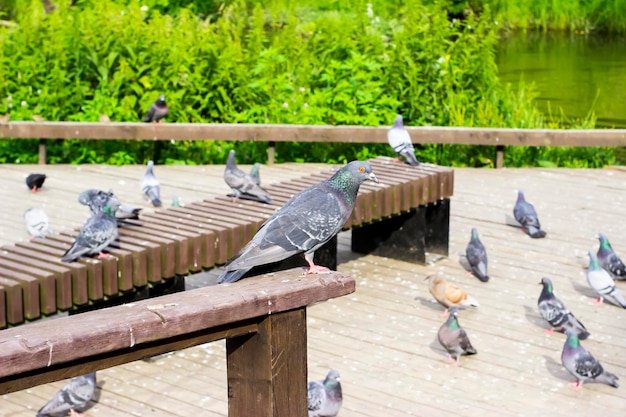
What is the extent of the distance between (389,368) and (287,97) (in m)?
6.03

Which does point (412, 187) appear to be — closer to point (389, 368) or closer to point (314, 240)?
point (389, 368)

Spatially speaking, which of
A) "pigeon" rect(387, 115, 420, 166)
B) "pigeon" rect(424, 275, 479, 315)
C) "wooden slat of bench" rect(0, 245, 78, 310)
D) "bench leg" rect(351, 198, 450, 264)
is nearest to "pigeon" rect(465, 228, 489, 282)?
"bench leg" rect(351, 198, 450, 264)

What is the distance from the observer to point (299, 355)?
2357 mm

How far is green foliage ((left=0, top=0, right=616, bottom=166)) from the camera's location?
11102 millimetres

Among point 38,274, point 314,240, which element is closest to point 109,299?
point 38,274

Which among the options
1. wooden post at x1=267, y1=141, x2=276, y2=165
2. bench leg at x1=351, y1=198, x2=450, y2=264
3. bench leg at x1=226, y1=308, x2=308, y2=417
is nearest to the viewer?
bench leg at x1=226, y1=308, x2=308, y2=417

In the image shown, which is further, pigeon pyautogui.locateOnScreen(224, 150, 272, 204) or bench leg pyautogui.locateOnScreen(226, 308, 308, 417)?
pigeon pyautogui.locateOnScreen(224, 150, 272, 204)

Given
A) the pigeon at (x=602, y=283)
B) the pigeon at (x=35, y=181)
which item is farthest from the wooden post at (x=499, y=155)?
the pigeon at (x=35, y=181)

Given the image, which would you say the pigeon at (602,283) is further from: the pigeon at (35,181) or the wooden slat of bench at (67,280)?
the pigeon at (35,181)

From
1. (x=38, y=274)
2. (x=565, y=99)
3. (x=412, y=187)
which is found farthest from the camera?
(x=565, y=99)

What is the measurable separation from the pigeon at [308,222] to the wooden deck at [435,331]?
182 cm

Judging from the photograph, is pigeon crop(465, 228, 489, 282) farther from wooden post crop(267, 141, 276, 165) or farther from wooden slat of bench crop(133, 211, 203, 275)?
wooden post crop(267, 141, 276, 165)

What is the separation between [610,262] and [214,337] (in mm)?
5578

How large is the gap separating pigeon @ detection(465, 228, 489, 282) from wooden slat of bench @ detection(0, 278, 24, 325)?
10.9 feet
